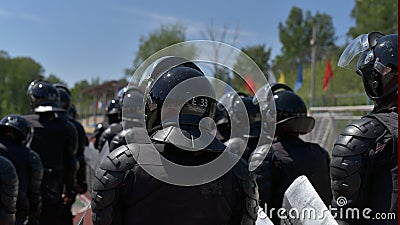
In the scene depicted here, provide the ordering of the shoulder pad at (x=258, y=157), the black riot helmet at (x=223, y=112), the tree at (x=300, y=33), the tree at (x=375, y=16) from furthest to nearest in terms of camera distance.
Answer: the tree at (x=300, y=33), the tree at (x=375, y=16), the black riot helmet at (x=223, y=112), the shoulder pad at (x=258, y=157)

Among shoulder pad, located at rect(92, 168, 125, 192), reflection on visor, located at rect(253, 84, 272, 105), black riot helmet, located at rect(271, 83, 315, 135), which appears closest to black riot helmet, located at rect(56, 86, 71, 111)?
reflection on visor, located at rect(253, 84, 272, 105)

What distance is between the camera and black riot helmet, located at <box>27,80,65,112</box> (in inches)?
238

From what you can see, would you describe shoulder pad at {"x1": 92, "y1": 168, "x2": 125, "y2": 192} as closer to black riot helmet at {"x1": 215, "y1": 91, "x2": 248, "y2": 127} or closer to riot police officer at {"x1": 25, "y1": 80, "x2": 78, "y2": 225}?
black riot helmet at {"x1": 215, "y1": 91, "x2": 248, "y2": 127}

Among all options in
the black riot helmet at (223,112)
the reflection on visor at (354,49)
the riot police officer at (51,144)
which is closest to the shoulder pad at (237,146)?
the reflection on visor at (354,49)

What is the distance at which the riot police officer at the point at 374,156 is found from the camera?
234cm

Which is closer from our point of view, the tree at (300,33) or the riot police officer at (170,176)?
the riot police officer at (170,176)

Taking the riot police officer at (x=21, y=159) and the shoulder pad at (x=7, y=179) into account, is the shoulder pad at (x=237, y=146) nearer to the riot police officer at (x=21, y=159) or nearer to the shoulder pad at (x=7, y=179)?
the shoulder pad at (x=7, y=179)

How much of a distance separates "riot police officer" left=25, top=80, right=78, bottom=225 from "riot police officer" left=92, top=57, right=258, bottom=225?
4.02 metres

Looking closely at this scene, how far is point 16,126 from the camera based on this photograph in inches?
183

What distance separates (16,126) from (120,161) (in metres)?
2.90

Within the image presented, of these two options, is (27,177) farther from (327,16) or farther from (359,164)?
(327,16)

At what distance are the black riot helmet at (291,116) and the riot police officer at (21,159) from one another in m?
2.29

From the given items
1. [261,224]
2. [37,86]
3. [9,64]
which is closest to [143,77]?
[261,224]

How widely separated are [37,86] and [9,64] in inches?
2444
